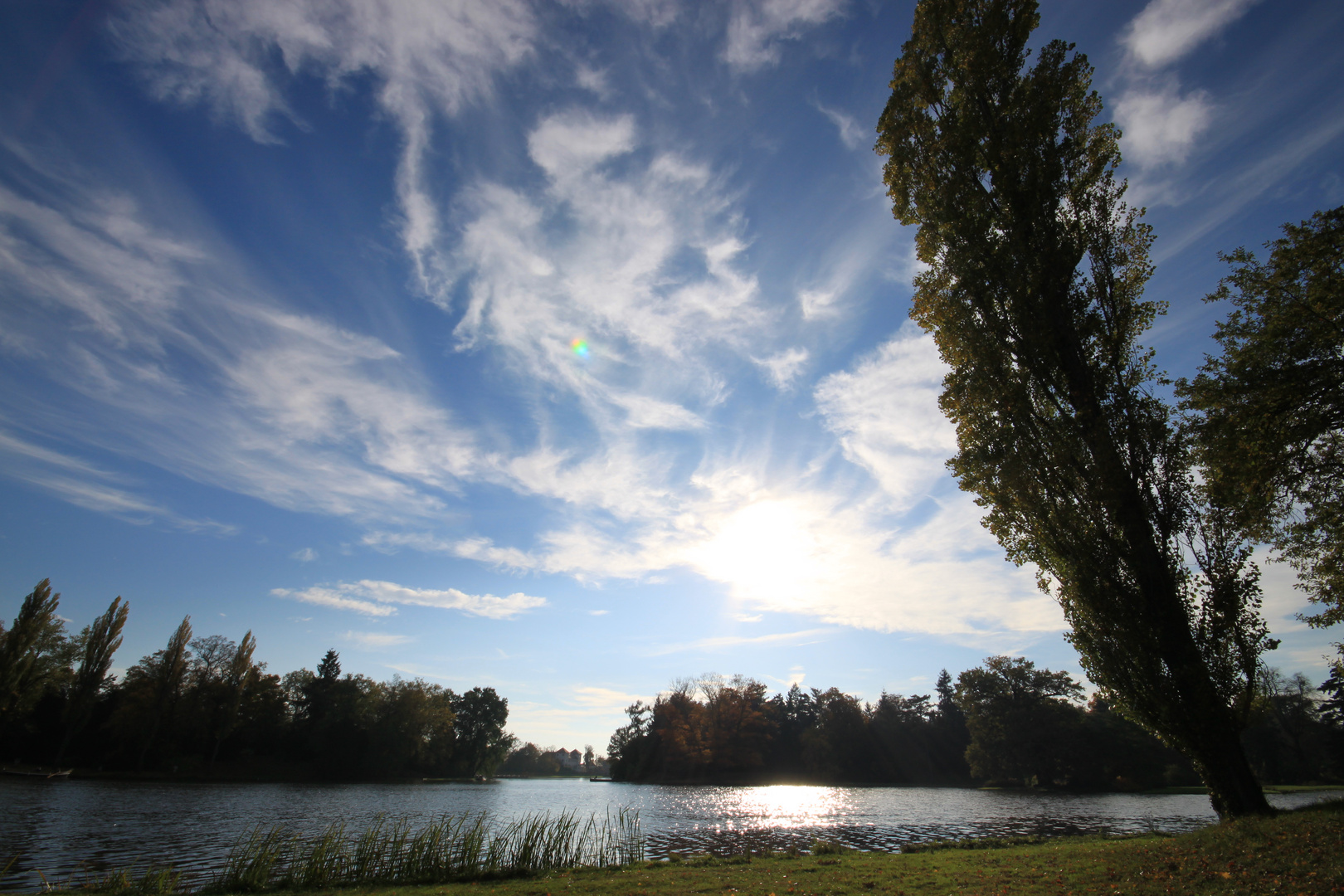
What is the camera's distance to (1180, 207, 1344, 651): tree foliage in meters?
13.3

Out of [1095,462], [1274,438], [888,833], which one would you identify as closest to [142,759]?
[888,833]

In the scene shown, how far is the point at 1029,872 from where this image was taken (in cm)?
1120

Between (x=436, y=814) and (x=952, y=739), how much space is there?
3098 inches

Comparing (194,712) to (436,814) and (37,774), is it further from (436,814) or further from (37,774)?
(436,814)

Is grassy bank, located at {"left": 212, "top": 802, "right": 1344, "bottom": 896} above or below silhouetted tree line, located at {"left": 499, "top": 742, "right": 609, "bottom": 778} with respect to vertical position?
above

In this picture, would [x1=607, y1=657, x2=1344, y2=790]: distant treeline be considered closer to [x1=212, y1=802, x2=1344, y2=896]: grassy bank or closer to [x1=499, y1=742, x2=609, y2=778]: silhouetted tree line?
[x1=212, y1=802, x2=1344, y2=896]: grassy bank

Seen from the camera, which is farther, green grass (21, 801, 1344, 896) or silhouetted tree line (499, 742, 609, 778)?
silhouetted tree line (499, 742, 609, 778)

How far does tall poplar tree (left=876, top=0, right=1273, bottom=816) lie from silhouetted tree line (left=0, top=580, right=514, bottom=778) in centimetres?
7731

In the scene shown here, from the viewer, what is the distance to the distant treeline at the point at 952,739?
56562 mm

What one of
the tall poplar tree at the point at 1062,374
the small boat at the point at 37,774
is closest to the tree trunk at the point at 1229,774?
the tall poplar tree at the point at 1062,374

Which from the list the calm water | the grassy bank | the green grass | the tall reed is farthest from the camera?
the calm water

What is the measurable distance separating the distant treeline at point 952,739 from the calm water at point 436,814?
15274 mm

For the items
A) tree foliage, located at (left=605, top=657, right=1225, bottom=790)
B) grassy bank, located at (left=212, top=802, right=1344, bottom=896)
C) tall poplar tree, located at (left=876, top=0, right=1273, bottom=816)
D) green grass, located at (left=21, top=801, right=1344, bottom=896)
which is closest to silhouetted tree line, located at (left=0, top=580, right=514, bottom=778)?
tree foliage, located at (left=605, top=657, right=1225, bottom=790)

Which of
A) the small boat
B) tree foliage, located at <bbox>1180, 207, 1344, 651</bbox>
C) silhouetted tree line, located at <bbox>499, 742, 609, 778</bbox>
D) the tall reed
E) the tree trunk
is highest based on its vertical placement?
tree foliage, located at <bbox>1180, 207, 1344, 651</bbox>
